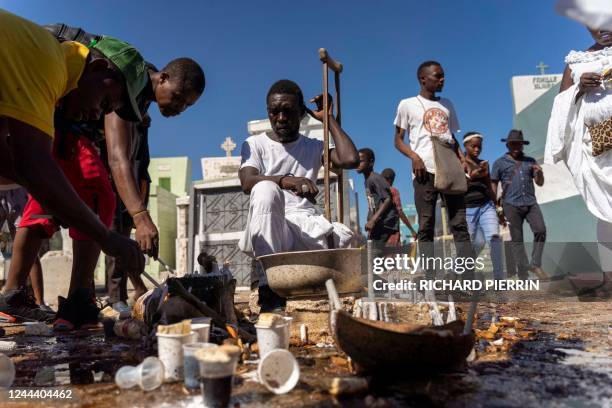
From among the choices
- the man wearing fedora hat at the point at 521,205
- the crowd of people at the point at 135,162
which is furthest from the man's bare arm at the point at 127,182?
the man wearing fedora hat at the point at 521,205

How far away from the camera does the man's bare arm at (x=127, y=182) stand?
250 centimetres

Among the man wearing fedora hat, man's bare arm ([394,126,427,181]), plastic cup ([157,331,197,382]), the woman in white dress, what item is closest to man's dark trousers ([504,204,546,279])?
the man wearing fedora hat

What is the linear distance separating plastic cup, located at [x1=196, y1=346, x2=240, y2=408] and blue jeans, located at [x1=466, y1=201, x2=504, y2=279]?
4784 millimetres

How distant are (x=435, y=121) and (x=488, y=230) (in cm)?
209

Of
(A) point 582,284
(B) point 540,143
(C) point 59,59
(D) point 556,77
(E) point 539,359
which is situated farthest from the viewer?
(D) point 556,77

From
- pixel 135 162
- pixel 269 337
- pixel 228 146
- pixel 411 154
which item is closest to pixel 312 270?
pixel 269 337

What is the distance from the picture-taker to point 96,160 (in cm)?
325

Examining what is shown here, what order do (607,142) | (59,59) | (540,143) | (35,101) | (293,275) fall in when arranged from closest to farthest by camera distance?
(35,101), (59,59), (293,275), (607,142), (540,143)

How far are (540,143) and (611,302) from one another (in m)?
9.96

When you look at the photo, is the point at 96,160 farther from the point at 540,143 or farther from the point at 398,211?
the point at 540,143

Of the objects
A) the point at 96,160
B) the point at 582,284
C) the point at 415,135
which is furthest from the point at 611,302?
the point at 96,160

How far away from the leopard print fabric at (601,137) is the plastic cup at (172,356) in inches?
161

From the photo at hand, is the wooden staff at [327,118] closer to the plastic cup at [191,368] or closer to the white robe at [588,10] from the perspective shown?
the white robe at [588,10]

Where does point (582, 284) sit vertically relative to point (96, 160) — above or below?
below
